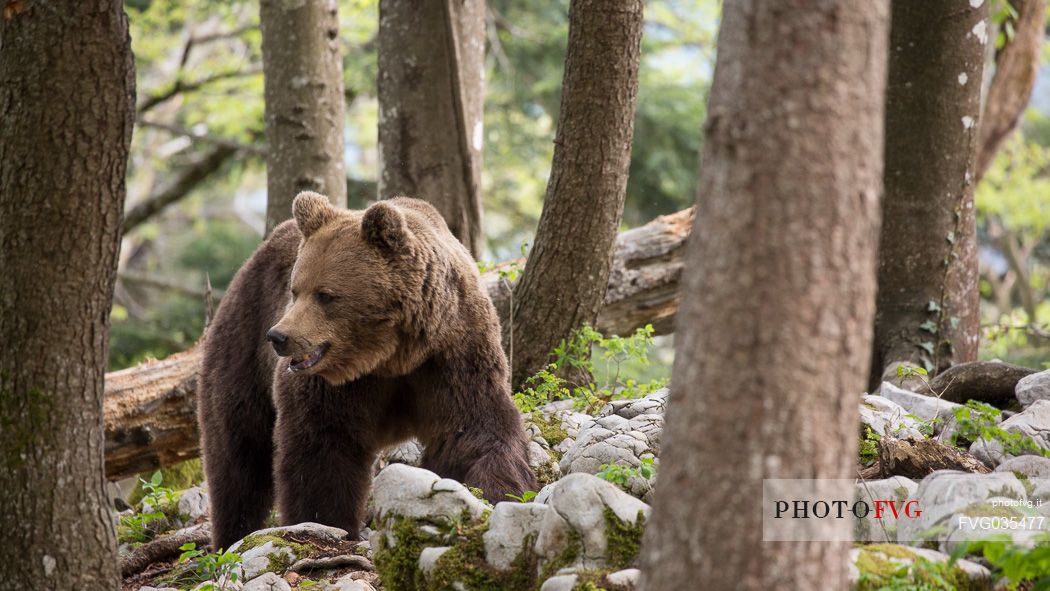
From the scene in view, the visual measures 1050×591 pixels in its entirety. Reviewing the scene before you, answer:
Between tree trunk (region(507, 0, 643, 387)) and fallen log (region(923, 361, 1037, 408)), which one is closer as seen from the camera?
fallen log (region(923, 361, 1037, 408))

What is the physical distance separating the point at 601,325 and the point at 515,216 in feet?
33.8

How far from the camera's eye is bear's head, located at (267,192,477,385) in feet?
17.8

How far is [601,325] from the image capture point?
28.1 feet

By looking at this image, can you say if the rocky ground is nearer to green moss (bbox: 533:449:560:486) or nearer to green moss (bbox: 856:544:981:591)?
green moss (bbox: 856:544:981:591)

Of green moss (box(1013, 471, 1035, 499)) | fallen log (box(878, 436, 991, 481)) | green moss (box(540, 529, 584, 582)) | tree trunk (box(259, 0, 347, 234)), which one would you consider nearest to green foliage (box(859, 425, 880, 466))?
fallen log (box(878, 436, 991, 481))

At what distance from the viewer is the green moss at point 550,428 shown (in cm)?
635

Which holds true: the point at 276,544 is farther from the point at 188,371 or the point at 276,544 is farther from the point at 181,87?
the point at 181,87

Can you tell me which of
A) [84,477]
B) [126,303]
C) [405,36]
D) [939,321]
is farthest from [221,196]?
[84,477]

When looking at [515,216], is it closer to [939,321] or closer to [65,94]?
[939,321]

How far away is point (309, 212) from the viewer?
5.78 metres

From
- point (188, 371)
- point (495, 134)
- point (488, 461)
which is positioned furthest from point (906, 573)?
point (495, 134)

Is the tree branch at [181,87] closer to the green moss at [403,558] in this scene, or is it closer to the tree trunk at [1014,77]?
the tree trunk at [1014,77]

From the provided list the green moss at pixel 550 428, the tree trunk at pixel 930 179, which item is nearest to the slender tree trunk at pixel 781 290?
the green moss at pixel 550 428

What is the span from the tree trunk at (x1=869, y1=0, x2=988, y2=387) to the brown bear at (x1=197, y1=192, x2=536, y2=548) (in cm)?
328
